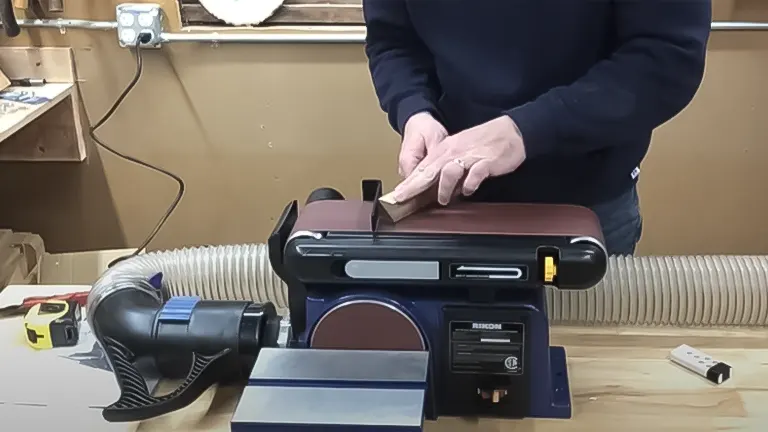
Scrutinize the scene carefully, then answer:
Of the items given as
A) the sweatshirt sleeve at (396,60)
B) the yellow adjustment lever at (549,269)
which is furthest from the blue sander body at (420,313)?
the sweatshirt sleeve at (396,60)

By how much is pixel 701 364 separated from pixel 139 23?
1.62 meters

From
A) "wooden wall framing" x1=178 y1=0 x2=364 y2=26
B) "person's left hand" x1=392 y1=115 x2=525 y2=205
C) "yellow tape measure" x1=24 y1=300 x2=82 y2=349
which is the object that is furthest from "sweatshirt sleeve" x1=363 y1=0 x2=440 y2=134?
"wooden wall framing" x1=178 y1=0 x2=364 y2=26

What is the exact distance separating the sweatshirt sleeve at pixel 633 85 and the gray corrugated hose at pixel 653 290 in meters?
0.20

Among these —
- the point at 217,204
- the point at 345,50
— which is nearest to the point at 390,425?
the point at 345,50

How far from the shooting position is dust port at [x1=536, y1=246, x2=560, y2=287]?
81 cm

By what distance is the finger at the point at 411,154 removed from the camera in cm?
102

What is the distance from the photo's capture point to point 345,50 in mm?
2195

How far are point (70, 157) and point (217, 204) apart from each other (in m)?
0.38

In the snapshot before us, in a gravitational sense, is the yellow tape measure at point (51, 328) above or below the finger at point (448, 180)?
below

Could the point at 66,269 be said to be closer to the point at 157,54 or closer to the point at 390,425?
the point at 157,54

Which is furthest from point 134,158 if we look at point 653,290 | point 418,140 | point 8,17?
point 653,290

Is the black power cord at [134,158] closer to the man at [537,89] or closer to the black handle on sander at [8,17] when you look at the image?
the black handle on sander at [8,17]

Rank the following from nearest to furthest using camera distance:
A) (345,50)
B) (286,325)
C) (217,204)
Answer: (286,325) < (345,50) < (217,204)

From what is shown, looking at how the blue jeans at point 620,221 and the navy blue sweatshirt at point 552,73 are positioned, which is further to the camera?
the blue jeans at point 620,221
